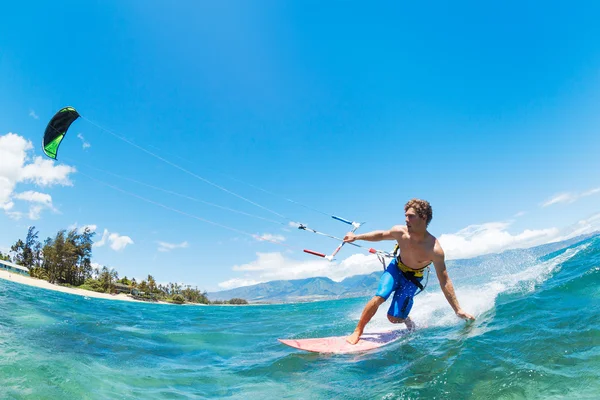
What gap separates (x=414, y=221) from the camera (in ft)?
19.8

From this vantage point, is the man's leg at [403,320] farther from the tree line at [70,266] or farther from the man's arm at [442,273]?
the tree line at [70,266]

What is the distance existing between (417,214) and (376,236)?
3.40ft

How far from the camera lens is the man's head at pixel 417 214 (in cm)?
603

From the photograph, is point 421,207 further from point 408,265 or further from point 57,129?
point 57,129

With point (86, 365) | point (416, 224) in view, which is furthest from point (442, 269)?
point (86, 365)

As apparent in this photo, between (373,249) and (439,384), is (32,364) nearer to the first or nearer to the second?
(439,384)

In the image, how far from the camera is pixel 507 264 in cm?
1803

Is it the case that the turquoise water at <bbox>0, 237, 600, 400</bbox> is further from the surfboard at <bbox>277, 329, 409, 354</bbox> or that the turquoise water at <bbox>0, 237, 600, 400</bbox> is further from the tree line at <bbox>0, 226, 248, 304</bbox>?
the tree line at <bbox>0, 226, 248, 304</bbox>

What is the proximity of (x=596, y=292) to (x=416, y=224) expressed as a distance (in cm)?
438

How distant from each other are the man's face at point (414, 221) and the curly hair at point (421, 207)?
0.21ft

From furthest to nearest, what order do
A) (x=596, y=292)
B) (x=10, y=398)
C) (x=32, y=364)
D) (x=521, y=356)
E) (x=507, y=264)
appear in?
1. (x=507, y=264)
2. (x=596, y=292)
3. (x=32, y=364)
4. (x=521, y=356)
5. (x=10, y=398)

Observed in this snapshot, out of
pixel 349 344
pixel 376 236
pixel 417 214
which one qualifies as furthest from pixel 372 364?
pixel 417 214

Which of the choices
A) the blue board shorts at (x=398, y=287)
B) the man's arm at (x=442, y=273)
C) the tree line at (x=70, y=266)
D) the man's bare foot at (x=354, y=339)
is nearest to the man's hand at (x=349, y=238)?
the blue board shorts at (x=398, y=287)

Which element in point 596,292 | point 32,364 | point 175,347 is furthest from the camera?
point 175,347
